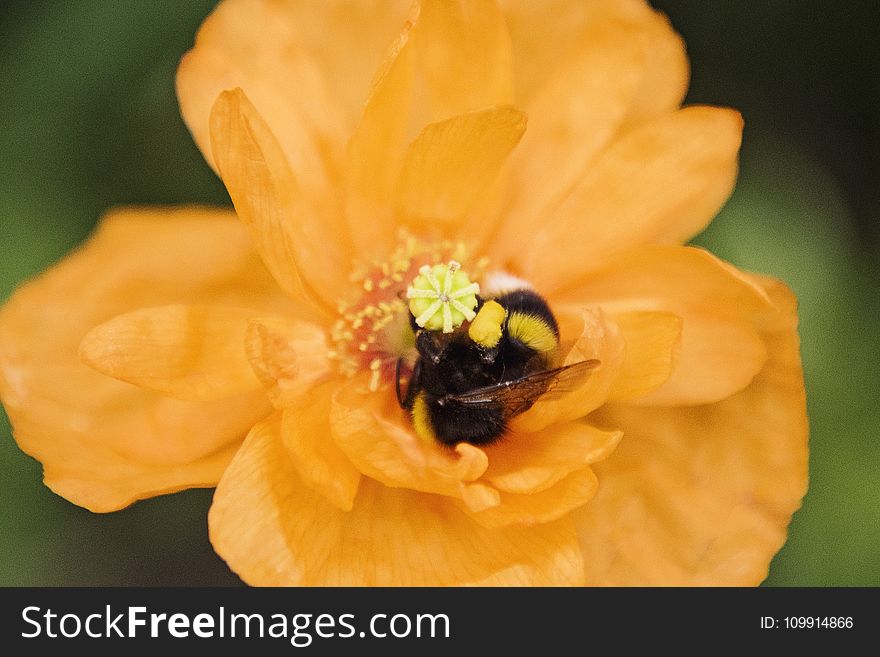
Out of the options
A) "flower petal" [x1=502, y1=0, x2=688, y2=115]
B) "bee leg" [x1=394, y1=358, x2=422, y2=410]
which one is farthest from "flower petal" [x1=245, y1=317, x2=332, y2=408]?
"flower petal" [x1=502, y1=0, x2=688, y2=115]

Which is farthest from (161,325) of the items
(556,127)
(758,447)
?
(758,447)

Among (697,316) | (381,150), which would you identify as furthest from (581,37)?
(697,316)

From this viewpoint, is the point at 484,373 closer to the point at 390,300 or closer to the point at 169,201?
the point at 390,300

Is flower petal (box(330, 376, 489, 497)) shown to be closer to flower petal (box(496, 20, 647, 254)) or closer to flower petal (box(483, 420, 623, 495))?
flower petal (box(483, 420, 623, 495))

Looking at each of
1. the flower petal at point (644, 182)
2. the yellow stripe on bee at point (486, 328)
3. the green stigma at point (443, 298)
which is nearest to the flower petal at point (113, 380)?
the green stigma at point (443, 298)

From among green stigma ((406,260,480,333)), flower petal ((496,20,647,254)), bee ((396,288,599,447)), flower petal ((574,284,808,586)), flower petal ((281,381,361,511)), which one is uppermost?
flower petal ((496,20,647,254))

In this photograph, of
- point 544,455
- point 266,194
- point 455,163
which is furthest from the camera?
point 455,163
